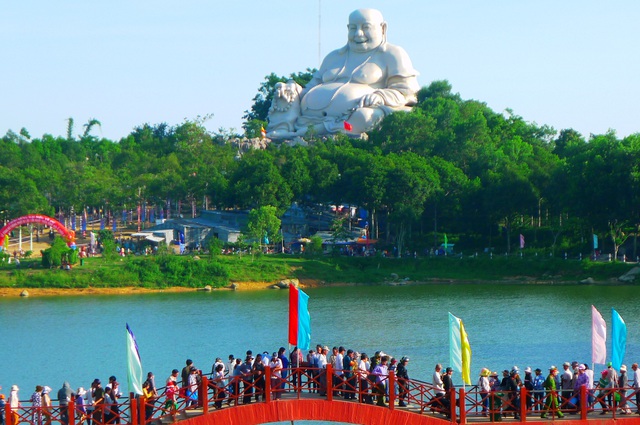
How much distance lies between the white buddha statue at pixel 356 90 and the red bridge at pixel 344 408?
55.1m

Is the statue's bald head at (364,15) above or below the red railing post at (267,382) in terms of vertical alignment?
above

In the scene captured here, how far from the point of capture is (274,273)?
56156 millimetres

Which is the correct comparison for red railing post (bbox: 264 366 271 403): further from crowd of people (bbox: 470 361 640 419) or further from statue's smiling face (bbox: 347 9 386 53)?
statue's smiling face (bbox: 347 9 386 53)

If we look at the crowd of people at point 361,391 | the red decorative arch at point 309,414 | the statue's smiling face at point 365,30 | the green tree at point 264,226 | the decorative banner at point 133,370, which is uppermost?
the statue's smiling face at point 365,30

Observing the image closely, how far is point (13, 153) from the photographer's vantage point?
83.1 meters

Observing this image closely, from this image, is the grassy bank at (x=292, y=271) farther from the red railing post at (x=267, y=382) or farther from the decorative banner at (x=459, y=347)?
the red railing post at (x=267, y=382)

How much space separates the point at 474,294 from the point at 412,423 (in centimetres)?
2872

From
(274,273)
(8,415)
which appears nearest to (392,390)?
(8,415)

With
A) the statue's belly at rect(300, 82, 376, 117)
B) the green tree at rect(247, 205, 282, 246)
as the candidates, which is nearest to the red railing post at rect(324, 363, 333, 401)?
the green tree at rect(247, 205, 282, 246)

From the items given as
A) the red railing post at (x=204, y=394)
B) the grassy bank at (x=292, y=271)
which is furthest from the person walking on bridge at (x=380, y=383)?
the grassy bank at (x=292, y=271)

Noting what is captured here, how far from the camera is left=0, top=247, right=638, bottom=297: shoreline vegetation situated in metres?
53.5

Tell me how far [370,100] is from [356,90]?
125 cm

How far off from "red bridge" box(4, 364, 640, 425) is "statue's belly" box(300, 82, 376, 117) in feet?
184

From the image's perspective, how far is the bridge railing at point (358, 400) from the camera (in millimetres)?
21672
